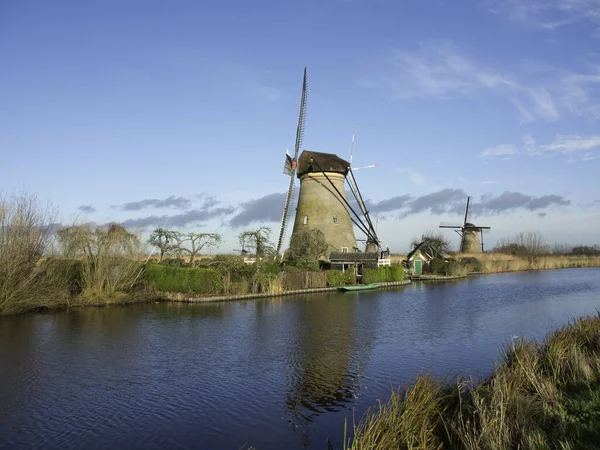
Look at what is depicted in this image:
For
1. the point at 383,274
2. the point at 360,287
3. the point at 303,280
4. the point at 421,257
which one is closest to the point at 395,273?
the point at 383,274

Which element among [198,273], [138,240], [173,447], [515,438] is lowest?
[173,447]

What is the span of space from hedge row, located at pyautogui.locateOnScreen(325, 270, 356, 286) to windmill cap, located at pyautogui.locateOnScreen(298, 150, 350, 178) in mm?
7433

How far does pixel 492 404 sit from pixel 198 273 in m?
16.5

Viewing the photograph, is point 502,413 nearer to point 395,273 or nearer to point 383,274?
point 383,274

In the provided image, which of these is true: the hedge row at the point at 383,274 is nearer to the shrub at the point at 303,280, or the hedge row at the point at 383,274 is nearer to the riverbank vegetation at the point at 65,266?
the shrub at the point at 303,280

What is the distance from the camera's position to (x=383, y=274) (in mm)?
28797

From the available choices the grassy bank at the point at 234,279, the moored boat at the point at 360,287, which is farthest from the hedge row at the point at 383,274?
the grassy bank at the point at 234,279

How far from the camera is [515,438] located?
16.0 feet

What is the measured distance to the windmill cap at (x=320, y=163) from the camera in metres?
30.9

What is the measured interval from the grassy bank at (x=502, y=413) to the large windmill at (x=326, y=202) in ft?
77.2

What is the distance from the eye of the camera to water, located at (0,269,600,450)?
6.33 m

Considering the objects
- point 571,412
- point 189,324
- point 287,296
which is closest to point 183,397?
point 571,412

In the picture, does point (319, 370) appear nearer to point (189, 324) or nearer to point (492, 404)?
point (492, 404)

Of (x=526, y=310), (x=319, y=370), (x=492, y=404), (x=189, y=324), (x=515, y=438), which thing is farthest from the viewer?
(x=526, y=310)
